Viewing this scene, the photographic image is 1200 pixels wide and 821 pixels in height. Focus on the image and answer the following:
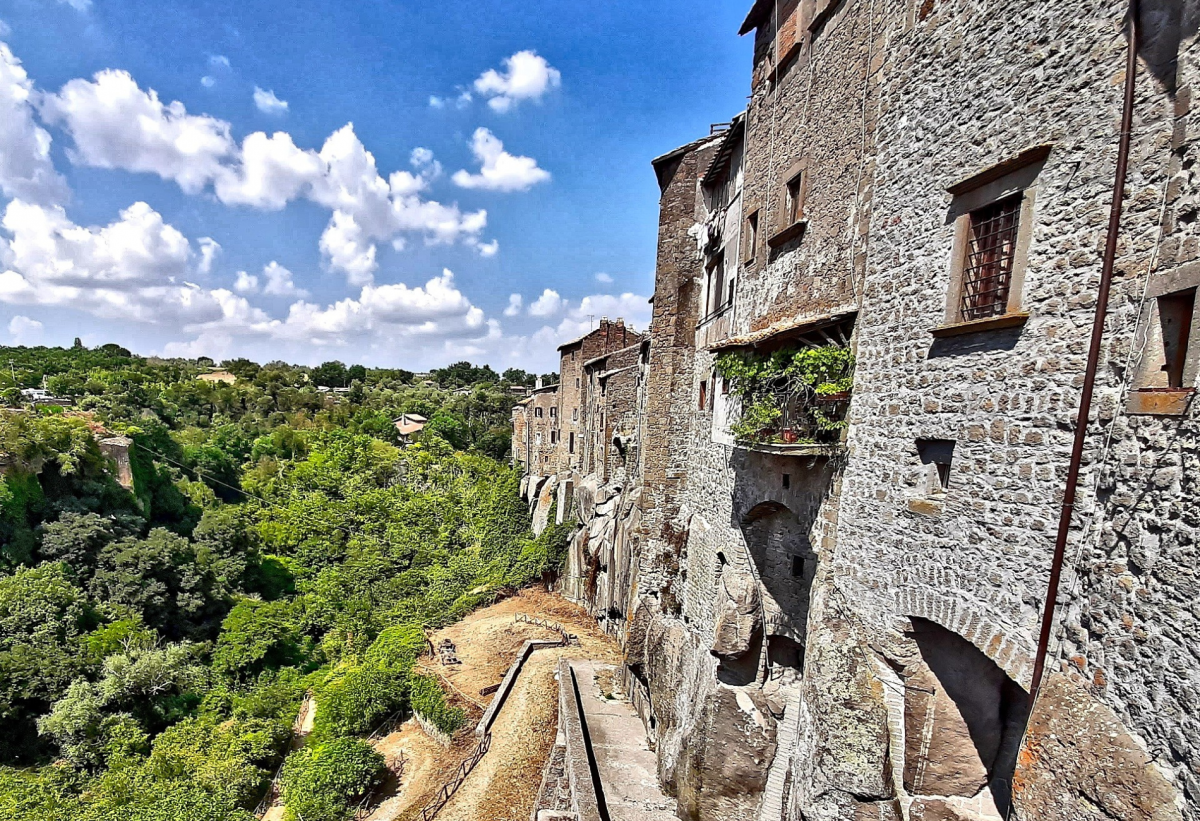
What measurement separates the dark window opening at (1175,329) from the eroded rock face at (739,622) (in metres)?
6.69

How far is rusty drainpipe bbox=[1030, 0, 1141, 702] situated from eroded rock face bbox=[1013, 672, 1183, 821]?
27cm

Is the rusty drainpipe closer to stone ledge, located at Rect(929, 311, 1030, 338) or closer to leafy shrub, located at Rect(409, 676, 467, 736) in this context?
stone ledge, located at Rect(929, 311, 1030, 338)

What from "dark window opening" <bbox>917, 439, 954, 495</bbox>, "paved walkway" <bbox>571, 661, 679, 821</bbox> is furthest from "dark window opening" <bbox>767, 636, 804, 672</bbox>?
"dark window opening" <bbox>917, 439, 954, 495</bbox>

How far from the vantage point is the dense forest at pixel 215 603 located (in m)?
15.2

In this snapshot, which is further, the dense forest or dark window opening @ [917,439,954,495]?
the dense forest

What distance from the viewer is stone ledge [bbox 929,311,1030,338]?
4152 mm

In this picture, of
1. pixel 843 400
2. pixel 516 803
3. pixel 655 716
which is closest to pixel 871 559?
pixel 843 400

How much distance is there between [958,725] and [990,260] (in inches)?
178

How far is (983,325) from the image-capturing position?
14.5 ft

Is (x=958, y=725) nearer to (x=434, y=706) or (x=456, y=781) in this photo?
(x=456, y=781)

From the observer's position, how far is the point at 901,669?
5.32m

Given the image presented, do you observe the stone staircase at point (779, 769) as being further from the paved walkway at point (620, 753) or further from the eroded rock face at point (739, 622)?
the paved walkway at point (620, 753)

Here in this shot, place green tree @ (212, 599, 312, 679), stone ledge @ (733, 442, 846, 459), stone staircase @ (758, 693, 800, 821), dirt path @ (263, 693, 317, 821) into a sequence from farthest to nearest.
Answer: green tree @ (212, 599, 312, 679) < dirt path @ (263, 693, 317, 821) < stone staircase @ (758, 693, 800, 821) < stone ledge @ (733, 442, 846, 459)

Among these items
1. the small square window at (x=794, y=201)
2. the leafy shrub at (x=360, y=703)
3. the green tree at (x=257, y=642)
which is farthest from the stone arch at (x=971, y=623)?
the green tree at (x=257, y=642)
